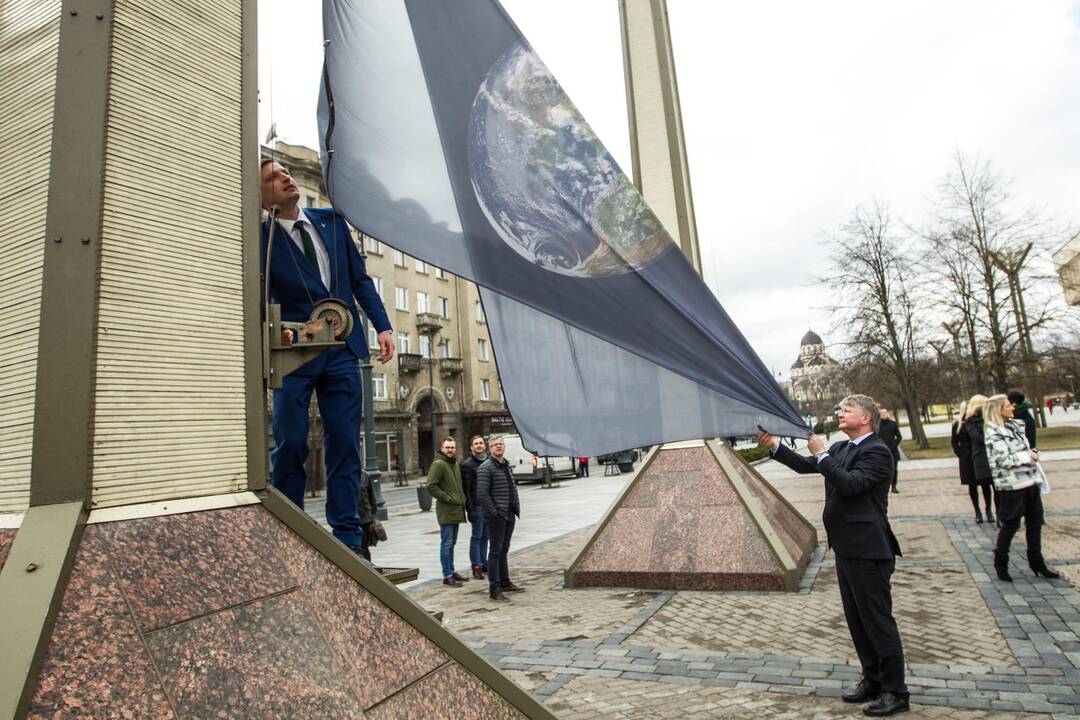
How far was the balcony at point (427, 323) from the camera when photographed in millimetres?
45406

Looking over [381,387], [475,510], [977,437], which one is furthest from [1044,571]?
[381,387]

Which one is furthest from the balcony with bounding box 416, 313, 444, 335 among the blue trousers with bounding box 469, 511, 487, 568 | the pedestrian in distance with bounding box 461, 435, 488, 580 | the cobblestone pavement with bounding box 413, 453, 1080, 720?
the cobblestone pavement with bounding box 413, 453, 1080, 720

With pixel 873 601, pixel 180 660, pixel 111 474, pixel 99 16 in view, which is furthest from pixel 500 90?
pixel 873 601

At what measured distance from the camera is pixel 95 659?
63.7 inches

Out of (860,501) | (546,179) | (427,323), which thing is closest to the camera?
(546,179)

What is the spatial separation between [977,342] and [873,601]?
3051 cm

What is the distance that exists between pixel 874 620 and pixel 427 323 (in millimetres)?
42437

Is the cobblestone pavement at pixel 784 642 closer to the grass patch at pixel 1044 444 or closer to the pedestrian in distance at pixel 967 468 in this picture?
the pedestrian in distance at pixel 967 468

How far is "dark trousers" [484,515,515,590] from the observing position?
819 centimetres

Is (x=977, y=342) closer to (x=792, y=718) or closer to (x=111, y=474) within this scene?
(x=792, y=718)

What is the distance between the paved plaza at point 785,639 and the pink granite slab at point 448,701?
7.37ft

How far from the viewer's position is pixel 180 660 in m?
1.75

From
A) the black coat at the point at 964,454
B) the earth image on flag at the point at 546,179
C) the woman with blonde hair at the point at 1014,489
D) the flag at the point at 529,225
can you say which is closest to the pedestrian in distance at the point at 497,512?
the flag at the point at 529,225

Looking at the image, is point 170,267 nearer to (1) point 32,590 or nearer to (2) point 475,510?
(1) point 32,590
